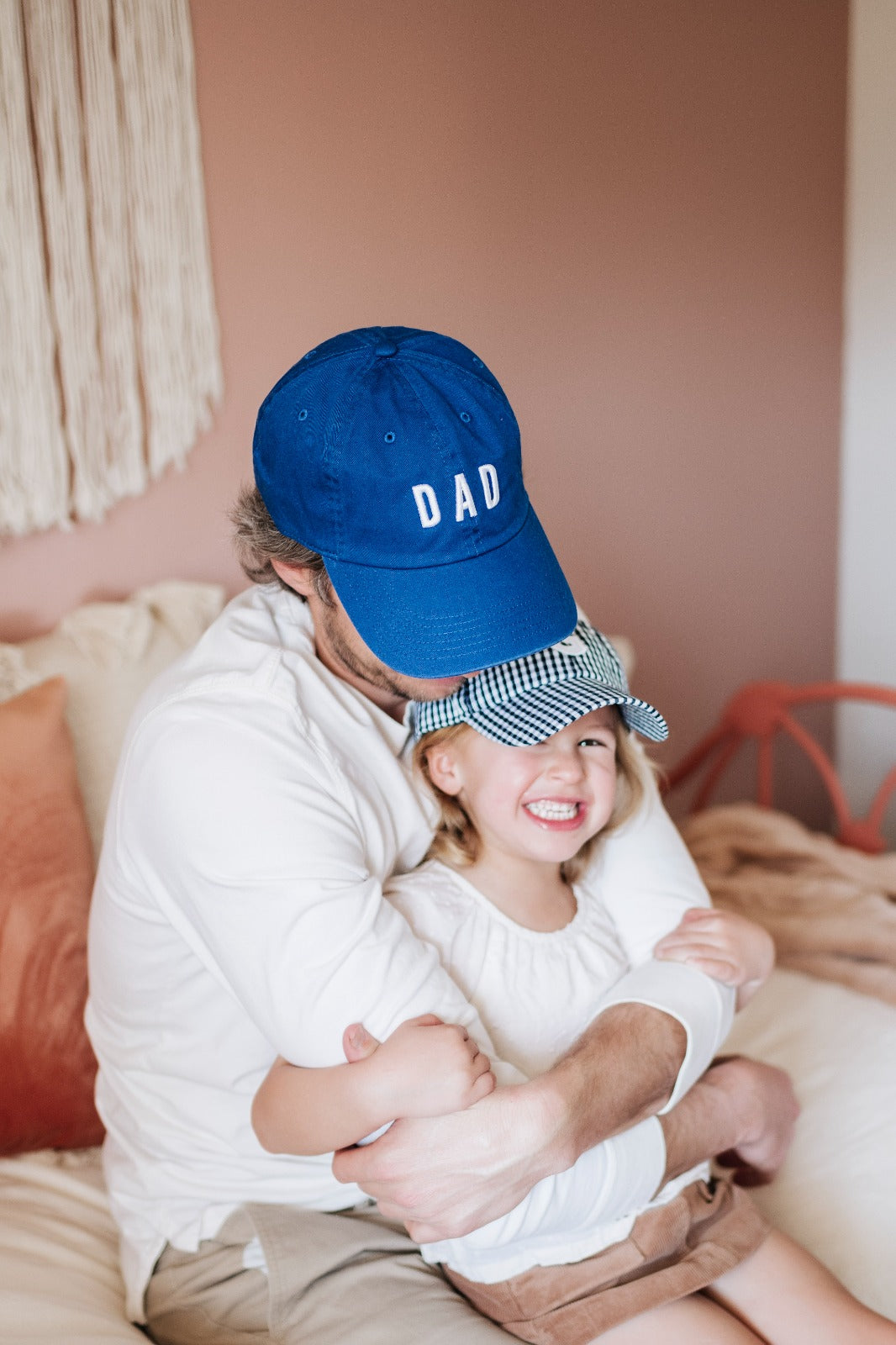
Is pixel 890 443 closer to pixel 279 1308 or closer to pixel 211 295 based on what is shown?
pixel 211 295

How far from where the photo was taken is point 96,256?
5.65 feet

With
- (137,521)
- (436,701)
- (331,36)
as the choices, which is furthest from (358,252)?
(436,701)

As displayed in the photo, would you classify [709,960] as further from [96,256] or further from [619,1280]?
[96,256]

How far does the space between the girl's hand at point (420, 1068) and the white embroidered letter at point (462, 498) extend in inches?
18.6

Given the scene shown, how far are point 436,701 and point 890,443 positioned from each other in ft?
6.39

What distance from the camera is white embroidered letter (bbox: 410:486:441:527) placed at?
1.16 metres

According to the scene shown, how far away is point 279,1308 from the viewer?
1.22 m

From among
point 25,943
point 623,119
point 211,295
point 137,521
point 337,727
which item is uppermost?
point 623,119

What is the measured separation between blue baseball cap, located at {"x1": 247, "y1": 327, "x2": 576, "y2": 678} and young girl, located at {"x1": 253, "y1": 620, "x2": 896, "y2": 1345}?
0.15 m

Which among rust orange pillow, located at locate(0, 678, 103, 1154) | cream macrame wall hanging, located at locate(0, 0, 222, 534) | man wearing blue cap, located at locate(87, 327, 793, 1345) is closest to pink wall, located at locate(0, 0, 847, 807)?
cream macrame wall hanging, located at locate(0, 0, 222, 534)

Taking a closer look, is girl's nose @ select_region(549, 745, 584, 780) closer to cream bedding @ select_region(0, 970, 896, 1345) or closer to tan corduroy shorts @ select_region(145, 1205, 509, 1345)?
tan corduroy shorts @ select_region(145, 1205, 509, 1345)

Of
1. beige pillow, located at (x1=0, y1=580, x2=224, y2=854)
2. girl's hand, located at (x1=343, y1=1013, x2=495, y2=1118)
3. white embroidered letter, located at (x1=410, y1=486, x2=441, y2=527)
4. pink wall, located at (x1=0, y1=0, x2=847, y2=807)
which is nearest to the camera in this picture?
girl's hand, located at (x1=343, y1=1013, x2=495, y2=1118)

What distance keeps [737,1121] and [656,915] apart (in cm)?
24

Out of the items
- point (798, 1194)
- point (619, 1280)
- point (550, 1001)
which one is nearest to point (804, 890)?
point (798, 1194)
